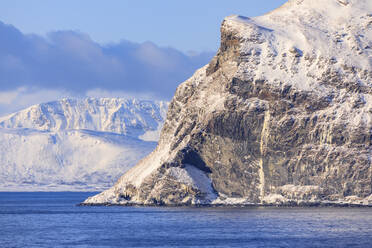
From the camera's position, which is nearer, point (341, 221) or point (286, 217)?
point (341, 221)

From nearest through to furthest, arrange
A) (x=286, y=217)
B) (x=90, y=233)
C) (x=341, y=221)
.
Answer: (x=90, y=233) → (x=341, y=221) → (x=286, y=217)

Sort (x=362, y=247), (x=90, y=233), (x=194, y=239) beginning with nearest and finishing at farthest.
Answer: (x=362, y=247) < (x=194, y=239) < (x=90, y=233)

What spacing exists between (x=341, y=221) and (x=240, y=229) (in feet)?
71.8

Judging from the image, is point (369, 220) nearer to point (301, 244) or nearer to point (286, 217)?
point (286, 217)

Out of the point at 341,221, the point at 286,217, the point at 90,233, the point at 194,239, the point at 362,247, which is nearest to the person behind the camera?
the point at 362,247

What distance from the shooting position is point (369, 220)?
186625 millimetres

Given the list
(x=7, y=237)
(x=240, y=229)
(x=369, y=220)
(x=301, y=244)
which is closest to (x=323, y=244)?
(x=301, y=244)

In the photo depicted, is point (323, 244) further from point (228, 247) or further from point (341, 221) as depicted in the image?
point (341, 221)

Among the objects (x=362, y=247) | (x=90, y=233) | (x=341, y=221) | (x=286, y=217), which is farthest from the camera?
(x=286, y=217)

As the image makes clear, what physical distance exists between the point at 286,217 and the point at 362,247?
54.4 m

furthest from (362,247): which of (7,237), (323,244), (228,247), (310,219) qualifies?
(7,237)

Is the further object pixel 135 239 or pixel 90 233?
pixel 90 233

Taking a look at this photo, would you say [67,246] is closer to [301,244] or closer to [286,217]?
[301,244]

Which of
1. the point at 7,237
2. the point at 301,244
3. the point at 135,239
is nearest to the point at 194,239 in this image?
the point at 135,239
